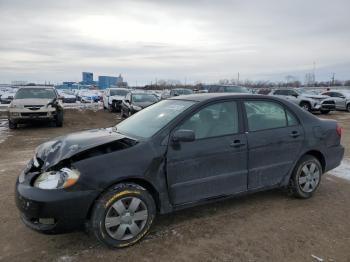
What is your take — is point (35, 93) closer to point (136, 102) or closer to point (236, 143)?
point (136, 102)

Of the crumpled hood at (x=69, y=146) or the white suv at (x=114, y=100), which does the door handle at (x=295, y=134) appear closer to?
the crumpled hood at (x=69, y=146)

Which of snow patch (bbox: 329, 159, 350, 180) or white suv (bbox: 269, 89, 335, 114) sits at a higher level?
white suv (bbox: 269, 89, 335, 114)

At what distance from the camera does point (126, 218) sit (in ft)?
11.0

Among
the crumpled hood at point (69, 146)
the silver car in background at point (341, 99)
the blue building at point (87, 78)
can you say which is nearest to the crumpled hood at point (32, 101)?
the crumpled hood at point (69, 146)

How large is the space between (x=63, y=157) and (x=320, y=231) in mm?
3008

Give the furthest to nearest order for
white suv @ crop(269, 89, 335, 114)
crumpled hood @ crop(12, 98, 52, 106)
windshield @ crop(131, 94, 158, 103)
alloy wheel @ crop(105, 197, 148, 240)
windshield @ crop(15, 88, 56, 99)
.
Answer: white suv @ crop(269, 89, 335, 114) → windshield @ crop(131, 94, 158, 103) → windshield @ crop(15, 88, 56, 99) → crumpled hood @ crop(12, 98, 52, 106) → alloy wheel @ crop(105, 197, 148, 240)

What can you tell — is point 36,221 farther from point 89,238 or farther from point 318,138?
point 318,138

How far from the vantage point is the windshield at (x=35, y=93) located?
13211 millimetres

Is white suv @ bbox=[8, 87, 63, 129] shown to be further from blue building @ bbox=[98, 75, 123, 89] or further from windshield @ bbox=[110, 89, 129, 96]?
blue building @ bbox=[98, 75, 123, 89]

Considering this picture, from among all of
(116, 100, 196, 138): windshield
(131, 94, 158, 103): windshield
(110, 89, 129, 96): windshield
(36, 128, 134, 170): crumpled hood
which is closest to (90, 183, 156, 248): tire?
(36, 128, 134, 170): crumpled hood

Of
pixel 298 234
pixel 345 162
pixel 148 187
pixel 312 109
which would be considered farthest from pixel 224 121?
pixel 312 109

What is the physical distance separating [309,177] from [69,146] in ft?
11.2

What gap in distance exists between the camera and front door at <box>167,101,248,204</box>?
3.61 meters

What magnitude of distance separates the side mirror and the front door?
3.9 inches
